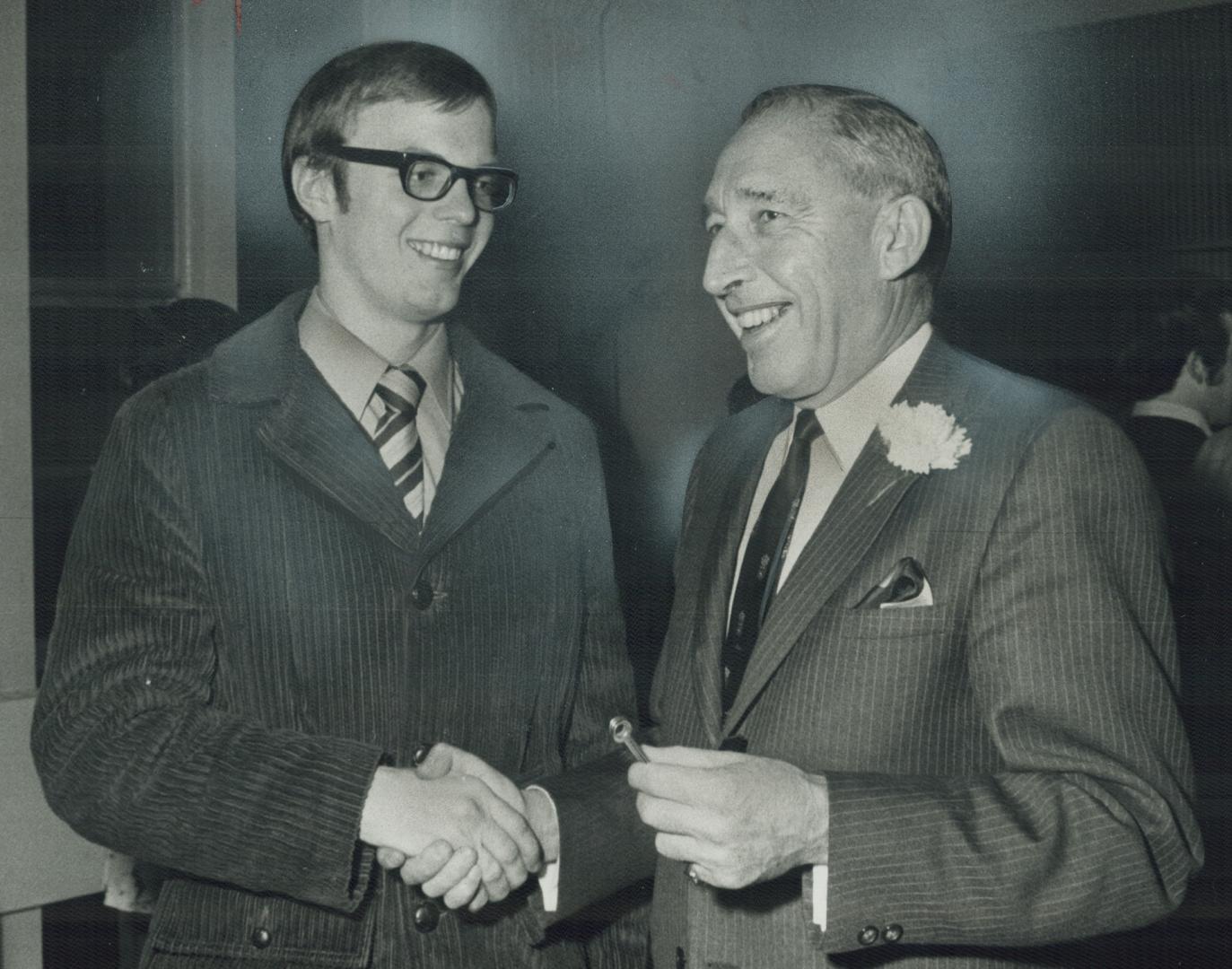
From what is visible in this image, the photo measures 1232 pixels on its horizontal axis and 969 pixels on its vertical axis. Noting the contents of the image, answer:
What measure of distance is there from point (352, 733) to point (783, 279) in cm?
77

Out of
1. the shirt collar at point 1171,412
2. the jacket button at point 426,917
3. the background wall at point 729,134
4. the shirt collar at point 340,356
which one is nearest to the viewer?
the jacket button at point 426,917

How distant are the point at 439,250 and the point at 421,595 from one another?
456mm

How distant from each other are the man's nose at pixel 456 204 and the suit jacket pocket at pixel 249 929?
87cm

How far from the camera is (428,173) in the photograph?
1.69 metres

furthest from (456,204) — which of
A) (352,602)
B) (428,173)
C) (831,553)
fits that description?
(831,553)

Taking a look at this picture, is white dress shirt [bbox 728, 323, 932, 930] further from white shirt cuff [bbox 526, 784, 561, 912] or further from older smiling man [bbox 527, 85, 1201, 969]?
white shirt cuff [bbox 526, 784, 561, 912]

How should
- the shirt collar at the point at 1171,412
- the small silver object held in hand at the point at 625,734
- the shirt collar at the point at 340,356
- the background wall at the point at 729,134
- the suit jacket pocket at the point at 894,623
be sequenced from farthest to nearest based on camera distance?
the shirt collar at the point at 1171,412, the background wall at the point at 729,134, the shirt collar at the point at 340,356, the suit jacket pocket at the point at 894,623, the small silver object held in hand at the point at 625,734

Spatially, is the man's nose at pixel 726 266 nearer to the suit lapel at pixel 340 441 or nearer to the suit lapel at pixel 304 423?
the suit lapel at pixel 340 441

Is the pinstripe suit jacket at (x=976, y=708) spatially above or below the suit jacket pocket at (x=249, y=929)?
above

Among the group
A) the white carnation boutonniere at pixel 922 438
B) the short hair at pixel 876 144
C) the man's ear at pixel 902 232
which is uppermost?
the short hair at pixel 876 144

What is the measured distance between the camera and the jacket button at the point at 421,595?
1633 mm

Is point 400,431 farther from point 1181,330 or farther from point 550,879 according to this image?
point 1181,330

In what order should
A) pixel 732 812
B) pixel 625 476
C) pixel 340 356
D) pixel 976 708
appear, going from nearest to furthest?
pixel 732 812, pixel 976 708, pixel 340 356, pixel 625 476

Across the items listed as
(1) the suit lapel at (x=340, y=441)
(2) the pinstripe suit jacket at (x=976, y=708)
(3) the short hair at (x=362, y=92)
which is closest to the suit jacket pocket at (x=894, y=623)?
(2) the pinstripe suit jacket at (x=976, y=708)
